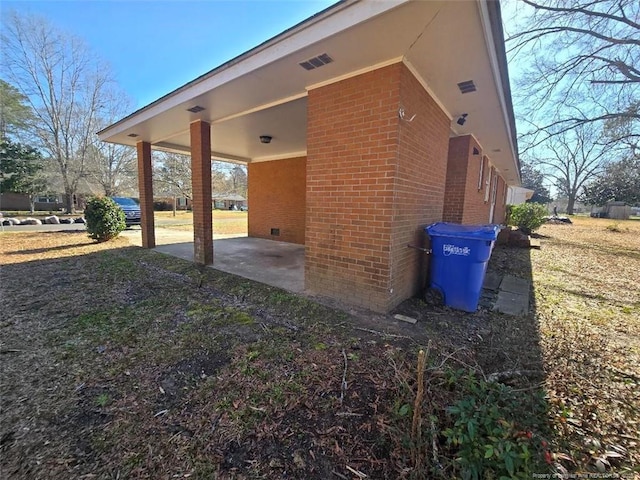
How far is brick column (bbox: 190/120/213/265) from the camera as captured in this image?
5848 mm

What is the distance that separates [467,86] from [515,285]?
371 cm

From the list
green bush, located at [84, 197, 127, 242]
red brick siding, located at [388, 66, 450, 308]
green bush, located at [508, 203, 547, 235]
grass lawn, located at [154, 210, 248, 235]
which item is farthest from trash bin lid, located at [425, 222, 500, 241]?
Answer: green bush, located at [508, 203, 547, 235]

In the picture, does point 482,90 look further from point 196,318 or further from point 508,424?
point 196,318

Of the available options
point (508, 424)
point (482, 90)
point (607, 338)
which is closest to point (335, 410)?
point (508, 424)

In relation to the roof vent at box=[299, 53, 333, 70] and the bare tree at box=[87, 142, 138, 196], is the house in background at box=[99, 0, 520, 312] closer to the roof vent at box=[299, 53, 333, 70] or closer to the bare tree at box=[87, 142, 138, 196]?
the roof vent at box=[299, 53, 333, 70]

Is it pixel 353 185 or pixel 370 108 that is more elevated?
pixel 370 108

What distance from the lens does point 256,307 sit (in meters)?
3.84

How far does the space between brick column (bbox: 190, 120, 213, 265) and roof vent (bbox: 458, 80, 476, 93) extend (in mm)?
4913

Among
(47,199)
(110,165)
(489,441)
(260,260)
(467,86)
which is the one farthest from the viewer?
(47,199)

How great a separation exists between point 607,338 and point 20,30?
93.6ft

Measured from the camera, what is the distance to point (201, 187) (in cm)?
598

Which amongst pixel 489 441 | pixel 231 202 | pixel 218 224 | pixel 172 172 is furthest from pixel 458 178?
pixel 231 202

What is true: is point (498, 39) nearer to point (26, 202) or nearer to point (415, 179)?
point (415, 179)

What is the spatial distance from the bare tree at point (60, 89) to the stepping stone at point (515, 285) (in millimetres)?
26078
